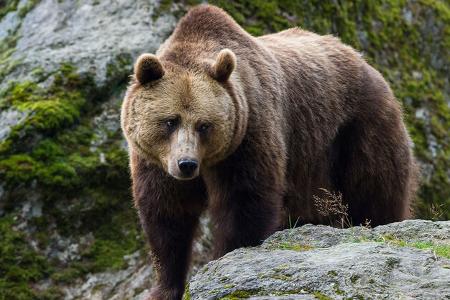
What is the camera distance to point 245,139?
6148 millimetres

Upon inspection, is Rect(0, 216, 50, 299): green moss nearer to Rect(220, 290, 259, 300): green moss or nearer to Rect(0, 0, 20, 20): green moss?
Rect(0, 0, 20, 20): green moss

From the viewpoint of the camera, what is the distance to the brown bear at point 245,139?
602cm

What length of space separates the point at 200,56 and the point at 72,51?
11.1 feet

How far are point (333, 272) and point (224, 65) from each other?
2242mm

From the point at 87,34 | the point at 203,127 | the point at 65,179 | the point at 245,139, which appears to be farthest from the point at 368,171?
the point at 87,34

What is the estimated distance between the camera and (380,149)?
775 cm

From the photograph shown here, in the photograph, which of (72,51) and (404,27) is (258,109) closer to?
(72,51)

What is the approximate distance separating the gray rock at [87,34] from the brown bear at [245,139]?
208 centimetres

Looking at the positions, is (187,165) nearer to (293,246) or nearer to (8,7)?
(293,246)

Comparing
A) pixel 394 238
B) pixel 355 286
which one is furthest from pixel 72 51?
pixel 355 286

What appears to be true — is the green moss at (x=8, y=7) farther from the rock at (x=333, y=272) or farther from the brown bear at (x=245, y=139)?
the rock at (x=333, y=272)

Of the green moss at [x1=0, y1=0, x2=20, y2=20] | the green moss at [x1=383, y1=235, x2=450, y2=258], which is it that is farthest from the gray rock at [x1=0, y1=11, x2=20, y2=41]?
the green moss at [x1=383, y1=235, x2=450, y2=258]

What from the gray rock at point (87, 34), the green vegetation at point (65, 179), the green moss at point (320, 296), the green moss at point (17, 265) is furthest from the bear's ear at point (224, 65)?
the gray rock at point (87, 34)

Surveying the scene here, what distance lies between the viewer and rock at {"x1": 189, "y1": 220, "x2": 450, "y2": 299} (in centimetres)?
409
